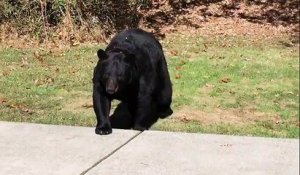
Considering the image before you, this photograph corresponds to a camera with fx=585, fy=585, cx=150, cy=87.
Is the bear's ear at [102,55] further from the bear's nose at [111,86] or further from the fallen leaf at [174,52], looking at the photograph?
the fallen leaf at [174,52]

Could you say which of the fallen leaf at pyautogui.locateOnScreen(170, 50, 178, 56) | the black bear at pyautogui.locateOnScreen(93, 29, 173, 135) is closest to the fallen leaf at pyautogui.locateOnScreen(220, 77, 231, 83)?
the fallen leaf at pyautogui.locateOnScreen(170, 50, 178, 56)

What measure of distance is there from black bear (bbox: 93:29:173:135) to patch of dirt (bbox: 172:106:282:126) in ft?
1.33

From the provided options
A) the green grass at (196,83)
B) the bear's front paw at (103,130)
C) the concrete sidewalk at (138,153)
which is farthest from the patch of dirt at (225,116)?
the bear's front paw at (103,130)

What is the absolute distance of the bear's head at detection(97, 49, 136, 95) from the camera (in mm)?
5707

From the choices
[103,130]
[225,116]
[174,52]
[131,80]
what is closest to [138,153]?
[103,130]

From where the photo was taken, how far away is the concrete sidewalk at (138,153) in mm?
4852

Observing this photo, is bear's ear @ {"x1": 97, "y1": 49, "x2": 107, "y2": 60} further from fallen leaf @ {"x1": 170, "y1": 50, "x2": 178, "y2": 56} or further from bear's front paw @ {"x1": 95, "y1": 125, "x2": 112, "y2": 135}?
fallen leaf @ {"x1": 170, "y1": 50, "x2": 178, "y2": 56}

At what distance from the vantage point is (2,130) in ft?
20.1

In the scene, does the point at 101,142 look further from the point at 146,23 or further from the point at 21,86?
the point at 146,23

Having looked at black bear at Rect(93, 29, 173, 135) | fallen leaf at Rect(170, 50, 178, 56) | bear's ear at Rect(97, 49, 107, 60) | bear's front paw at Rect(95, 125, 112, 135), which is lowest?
fallen leaf at Rect(170, 50, 178, 56)

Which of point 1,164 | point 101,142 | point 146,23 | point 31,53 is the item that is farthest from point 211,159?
point 146,23

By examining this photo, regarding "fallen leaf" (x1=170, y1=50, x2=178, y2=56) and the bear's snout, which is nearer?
the bear's snout

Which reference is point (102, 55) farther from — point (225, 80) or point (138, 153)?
point (225, 80)

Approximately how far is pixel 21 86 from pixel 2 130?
9.04ft
